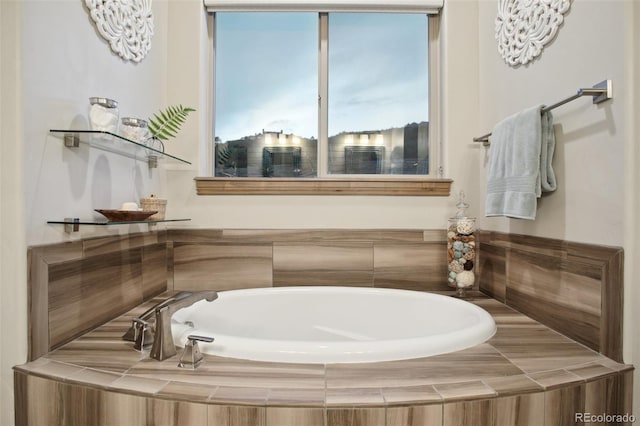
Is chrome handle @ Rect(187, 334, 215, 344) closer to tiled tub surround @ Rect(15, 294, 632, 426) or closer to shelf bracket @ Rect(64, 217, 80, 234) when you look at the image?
tiled tub surround @ Rect(15, 294, 632, 426)

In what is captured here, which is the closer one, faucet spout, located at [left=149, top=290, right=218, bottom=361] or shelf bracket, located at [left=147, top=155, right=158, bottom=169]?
faucet spout, located at [left=149, top=290, right=218, bottom=361]

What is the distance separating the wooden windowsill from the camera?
1.89 m

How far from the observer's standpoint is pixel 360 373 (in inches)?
35.6

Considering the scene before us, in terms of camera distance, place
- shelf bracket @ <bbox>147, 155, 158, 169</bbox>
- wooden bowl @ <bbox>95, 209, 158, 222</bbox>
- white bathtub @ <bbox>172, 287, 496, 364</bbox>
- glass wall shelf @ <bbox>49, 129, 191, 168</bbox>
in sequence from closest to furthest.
Answer: glass wall shelf @ <bbox>49, 129, 191, 168</bbox>, wooden bowl @ <bbox>95, 209, 158, 222</bbox>, white bathtub @ <bbox>172, 287, 496, 364</bbox>, shelf bracket @ <bbox>147, 155, 158, 169</bbox>

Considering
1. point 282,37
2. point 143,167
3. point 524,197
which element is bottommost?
point 524,197

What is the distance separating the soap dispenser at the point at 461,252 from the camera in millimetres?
1725

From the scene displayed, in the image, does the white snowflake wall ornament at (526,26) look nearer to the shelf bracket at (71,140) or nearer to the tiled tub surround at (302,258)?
the tiled tub surround at (302,258)

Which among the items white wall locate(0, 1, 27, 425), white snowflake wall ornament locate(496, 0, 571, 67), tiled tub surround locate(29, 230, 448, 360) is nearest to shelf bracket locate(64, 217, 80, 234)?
white wall locate(0, 1, 27, 425)

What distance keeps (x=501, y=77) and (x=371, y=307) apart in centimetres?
131

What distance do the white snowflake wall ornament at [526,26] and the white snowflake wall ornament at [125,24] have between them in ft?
5.61

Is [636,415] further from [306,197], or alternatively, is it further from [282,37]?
[282,37]

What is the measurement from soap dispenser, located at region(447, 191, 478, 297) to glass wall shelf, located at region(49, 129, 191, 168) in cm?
150

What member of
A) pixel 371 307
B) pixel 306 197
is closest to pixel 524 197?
pixel 371 307

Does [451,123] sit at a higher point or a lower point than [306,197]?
higher
